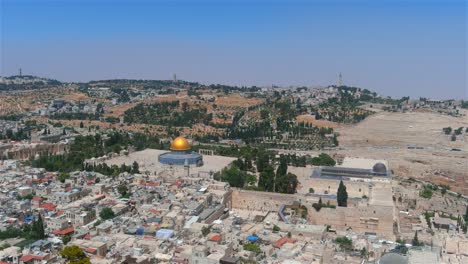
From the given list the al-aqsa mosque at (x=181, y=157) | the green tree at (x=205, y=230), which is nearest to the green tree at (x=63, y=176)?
the al-aqsa mosque at (x=181, y=157)

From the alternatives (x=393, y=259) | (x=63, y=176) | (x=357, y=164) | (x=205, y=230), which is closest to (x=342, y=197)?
(x=205, y=230)

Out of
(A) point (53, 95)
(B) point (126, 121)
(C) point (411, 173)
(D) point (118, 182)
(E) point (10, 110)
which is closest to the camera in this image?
(D) point (118, 182)

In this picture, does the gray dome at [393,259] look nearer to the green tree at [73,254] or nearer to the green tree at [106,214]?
the green tree at [73,254]

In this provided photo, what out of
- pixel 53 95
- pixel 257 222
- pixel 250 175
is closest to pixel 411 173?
pixel 250 175

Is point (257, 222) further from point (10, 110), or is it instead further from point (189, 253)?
point (10, 110)

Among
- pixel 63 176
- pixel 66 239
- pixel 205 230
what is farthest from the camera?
pixel 63 176

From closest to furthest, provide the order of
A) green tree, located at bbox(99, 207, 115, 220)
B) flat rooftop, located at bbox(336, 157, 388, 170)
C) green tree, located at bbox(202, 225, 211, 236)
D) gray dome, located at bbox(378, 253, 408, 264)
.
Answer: gray dome, located at bbox(378, 253, 408, 264), green tree, located at bbox(202, 225, 211, 236), green tree, located at bbox(99, 207, 115, 220), flat rooftop, located at bbox(336, 157, 388, 170)

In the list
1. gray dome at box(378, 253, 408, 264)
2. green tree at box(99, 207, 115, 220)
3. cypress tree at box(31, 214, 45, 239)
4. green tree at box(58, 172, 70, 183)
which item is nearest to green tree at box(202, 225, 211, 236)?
green tree at box(99, 207, 115, 220)

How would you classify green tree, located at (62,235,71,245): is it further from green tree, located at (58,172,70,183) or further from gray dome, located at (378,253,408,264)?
gray dome, located at (378,253,408,264)

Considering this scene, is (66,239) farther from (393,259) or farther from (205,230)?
(393,259)
